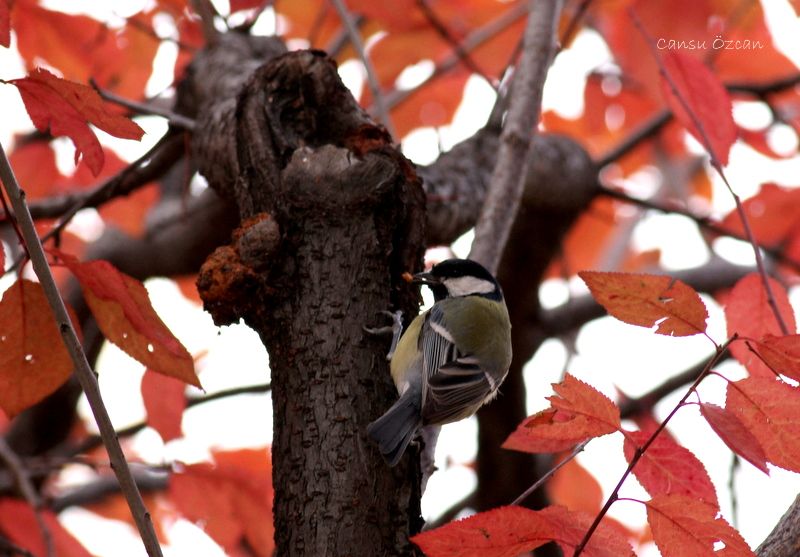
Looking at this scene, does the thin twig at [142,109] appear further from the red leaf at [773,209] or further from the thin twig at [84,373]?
the red leaf at [773,209]

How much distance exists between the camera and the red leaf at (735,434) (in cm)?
173

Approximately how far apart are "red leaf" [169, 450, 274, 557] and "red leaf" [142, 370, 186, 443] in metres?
0.56

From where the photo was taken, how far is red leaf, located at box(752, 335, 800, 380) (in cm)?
163

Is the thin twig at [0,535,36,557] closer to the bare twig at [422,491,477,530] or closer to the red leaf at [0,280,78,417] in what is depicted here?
the red leaf at [0,280,78,417]

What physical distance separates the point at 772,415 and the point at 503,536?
56 cm

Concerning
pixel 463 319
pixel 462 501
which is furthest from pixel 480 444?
pixel 463 319

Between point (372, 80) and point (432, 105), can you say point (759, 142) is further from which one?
point (372, 80)

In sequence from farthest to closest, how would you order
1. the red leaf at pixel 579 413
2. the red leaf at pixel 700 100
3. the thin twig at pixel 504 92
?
the thin twig at pixel 504 92 → the red leaf at pixel 700 100 → the red leaf at pixel 579 413

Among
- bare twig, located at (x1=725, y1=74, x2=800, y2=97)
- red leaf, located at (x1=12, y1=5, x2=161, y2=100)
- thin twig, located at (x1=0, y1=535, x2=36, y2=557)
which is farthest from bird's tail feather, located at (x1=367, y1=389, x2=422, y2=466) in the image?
bare twig, located at (x1=725, y1=74, x2=800, y2=97)

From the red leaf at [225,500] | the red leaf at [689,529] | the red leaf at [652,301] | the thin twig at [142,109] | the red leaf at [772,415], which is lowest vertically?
the red leaf at [689,529]

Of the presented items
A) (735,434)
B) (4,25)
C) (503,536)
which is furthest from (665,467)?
(4,25)

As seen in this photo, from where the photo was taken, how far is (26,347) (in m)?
2.06

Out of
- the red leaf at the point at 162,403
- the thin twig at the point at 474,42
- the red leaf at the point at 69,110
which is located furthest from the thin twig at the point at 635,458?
the thin twig at the point at 474,42

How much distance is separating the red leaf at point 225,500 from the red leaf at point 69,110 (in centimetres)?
165
